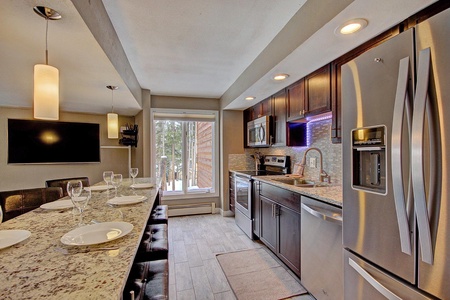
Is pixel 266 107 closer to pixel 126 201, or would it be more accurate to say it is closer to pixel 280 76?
pixel 280 76

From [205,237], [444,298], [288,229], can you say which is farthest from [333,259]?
[205,237]

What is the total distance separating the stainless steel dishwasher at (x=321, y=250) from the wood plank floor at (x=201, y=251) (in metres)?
0.73

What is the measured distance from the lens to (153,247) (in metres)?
1.57

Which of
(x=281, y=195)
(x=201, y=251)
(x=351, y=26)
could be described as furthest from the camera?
(x=201, y=251)

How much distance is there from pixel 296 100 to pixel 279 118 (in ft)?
1.55

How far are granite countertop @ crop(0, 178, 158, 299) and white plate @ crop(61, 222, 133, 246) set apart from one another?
2 centimetres

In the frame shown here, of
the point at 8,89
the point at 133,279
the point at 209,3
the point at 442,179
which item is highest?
the point at 209,3

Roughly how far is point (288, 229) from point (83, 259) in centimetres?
192

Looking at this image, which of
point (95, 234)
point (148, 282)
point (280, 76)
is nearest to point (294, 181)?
point (280, 76)

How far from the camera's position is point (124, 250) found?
85 cm

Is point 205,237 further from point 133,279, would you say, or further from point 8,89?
point 8,89

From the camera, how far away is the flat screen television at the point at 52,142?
3.64 meters

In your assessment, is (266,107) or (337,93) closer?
(337,93)

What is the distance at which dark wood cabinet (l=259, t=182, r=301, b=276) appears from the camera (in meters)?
2.12
